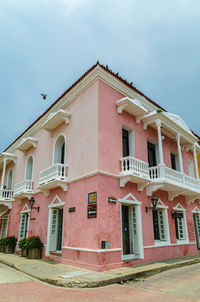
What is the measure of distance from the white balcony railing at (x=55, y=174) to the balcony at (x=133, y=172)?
283cm

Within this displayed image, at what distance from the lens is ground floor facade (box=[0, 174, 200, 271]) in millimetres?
8242

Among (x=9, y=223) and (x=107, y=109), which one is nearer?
(x=107, y=109)

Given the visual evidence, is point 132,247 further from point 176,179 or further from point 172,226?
point 176,179

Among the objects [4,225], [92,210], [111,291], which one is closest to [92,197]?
[92,210]

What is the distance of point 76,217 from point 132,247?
2.79 metres

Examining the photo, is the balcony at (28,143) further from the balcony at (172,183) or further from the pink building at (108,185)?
the balcony at (172,183)

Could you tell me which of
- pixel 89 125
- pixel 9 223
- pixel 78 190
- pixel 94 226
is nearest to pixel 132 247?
pixel 94 226

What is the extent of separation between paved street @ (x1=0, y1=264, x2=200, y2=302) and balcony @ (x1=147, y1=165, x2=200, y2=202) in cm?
410

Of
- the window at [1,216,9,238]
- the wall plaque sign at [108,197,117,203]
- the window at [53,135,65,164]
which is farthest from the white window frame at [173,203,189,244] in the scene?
the window at [1,216,9,238]

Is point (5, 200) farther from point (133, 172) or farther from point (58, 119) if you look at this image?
point (133, 172)

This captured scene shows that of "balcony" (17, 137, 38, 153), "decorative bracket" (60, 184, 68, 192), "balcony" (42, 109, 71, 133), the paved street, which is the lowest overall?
the paved street

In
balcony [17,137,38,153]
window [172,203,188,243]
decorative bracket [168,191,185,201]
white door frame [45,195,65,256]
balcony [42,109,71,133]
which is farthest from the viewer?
balcony [17,137,38,153]

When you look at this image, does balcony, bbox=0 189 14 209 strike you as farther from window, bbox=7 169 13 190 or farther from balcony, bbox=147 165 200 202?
balcony, bbox=147 165 200 202

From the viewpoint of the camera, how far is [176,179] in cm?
1124
